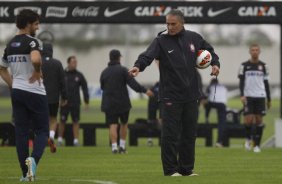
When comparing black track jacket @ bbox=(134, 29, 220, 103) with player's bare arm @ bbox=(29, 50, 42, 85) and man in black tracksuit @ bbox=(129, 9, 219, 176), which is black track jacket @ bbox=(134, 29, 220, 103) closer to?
man in black tracksuit @ bbox=(129, 9, 219, 176)

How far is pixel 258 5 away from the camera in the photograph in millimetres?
20109

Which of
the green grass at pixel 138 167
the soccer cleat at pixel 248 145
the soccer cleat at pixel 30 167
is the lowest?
the soccer cleat at pixel 248 145

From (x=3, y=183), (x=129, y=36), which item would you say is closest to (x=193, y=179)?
(x=3, y=183)

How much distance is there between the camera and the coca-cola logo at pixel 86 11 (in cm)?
2027

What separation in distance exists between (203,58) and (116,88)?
7.37 metres

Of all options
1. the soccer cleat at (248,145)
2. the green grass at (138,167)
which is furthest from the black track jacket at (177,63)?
the soccer cleat at (248,145)

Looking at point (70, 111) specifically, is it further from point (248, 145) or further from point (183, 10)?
point (248, 145)

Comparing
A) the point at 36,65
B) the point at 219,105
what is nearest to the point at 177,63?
the point at 36,65

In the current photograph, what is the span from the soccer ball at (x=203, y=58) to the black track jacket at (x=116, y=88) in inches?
276

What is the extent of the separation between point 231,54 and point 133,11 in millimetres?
33241

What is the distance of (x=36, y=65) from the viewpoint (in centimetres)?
1101

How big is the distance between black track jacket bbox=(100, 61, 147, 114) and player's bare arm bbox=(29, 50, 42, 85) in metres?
8.04

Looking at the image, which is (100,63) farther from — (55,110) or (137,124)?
(55,110)

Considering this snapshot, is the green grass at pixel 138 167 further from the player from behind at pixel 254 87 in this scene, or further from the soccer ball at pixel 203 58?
the soccer ball at pixel 203 58
